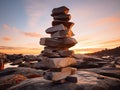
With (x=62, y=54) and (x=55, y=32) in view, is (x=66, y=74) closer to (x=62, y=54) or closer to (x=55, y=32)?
(x=62, y=54)

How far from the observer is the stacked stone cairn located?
1240 cm

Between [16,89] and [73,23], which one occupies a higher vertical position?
[73,23]

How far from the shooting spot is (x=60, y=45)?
13586 millimetres

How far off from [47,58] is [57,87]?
7.38ft

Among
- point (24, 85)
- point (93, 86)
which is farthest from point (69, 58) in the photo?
point (24, 85)

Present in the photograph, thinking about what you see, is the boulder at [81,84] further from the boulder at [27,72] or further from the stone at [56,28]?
the boulder at [27,72]

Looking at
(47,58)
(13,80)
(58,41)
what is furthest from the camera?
(13,80)

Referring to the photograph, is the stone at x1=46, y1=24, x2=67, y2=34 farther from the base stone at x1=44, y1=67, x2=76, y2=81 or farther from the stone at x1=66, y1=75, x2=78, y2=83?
the stone at x1=66, y1=75, x2=78, y2=83

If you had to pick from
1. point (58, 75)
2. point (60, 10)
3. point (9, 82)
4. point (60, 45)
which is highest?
point (60, 10)

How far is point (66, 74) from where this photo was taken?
42.3ft

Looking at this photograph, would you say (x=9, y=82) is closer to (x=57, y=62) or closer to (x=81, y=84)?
(x=57, y=62)

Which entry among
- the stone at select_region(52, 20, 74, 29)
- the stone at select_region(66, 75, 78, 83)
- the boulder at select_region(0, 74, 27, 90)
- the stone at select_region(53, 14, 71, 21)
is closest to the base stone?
the stone at select_region(66, 75, 78, 83)

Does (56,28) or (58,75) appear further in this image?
(56,28)

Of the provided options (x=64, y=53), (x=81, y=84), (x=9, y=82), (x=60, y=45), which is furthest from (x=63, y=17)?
(x=9, y=82)
